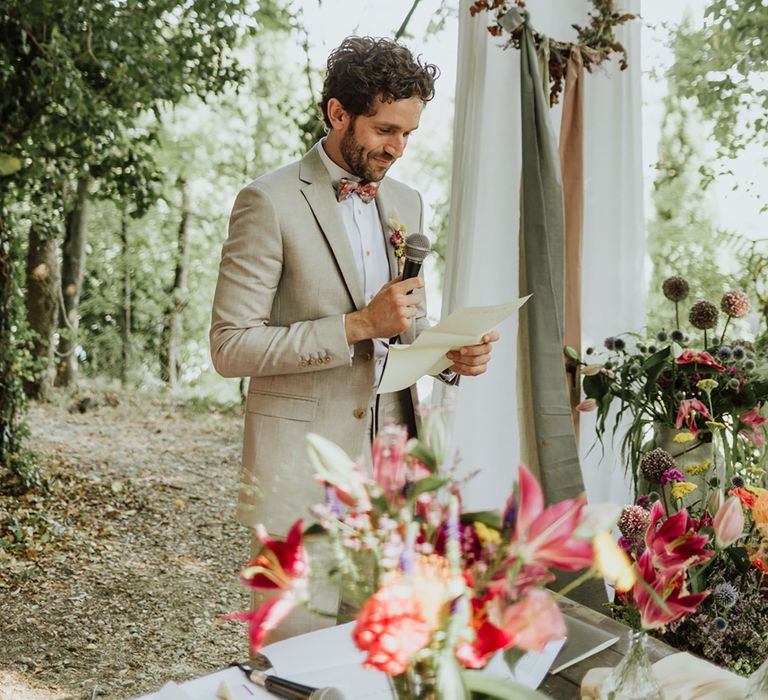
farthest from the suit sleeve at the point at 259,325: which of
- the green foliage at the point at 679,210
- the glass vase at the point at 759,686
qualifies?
the green foliage at the point at 679,210

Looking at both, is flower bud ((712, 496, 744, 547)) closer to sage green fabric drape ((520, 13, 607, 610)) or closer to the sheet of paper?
the sheet of paper

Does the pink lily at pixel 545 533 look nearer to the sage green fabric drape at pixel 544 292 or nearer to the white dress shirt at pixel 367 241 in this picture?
the white dress shirt at pixel 367 241

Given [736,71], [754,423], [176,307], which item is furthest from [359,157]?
[176,307]

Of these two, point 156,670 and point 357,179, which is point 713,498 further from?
point 156,670

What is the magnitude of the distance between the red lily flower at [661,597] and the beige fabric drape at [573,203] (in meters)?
1.68

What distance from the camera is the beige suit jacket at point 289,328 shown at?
162 cm

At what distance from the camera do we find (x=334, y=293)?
5.61 ft

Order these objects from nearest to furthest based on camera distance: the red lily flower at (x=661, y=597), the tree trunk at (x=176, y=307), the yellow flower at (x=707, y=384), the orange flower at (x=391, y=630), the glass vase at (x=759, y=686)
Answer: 1. the orange flower at (x=391, y=630)
2. the red lily flower at (x=661, y=597)
3. the glass vase at (x=759, y=686)
4. the yellow flower at (x=707, y=384)
5. the tree trunk at (x=176, y=307)

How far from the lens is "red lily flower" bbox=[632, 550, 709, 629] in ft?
2.85

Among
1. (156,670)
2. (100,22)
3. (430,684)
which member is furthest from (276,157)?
(430,684)

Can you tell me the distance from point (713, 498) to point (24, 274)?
570 centimetres

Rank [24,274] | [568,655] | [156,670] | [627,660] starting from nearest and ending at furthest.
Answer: [627,660] → [568,655] → [156,670] → [24,274]

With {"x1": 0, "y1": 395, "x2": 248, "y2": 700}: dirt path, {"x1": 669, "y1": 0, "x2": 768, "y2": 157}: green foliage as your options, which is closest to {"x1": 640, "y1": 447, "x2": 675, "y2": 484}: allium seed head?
{"x1": 0, "y1": 395, "x2": 248, "y2": 700}: dirt path

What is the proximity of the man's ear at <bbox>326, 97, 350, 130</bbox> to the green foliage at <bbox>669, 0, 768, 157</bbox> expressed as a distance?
2.13 meters
